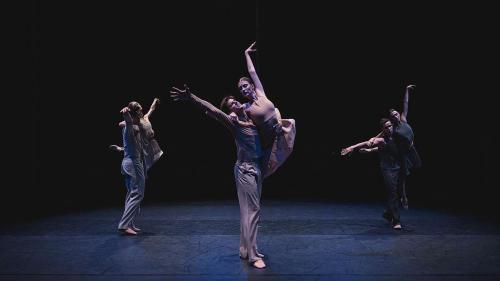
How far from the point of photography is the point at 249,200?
3803mm

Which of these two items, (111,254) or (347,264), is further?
(111,254)

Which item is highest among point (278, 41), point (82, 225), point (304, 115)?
point (278, 41)

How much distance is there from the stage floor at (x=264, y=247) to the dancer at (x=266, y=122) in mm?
938

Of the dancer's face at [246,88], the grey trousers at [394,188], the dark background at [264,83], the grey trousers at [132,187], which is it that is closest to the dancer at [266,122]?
the dancer's face at [246,88]

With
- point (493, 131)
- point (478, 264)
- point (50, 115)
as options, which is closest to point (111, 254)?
point (478, 264)

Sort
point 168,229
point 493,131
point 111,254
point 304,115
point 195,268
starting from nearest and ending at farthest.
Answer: point 195,268, point 111,254, point 168,229, point 493,131, point 304,115

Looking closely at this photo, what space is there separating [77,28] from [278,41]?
12.7 ft

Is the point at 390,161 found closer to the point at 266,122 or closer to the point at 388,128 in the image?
the point at 388,128

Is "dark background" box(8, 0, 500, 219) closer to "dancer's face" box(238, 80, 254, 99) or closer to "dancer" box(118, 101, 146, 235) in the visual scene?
"dancer" box(118, 101, 146, 235)

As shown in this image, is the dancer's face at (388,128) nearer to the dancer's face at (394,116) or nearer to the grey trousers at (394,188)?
the dancer's face at (394,116)

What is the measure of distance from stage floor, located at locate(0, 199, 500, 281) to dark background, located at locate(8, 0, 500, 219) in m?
2.02

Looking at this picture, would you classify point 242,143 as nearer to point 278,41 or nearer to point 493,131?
point 278,41

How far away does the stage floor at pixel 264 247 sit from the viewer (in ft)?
11.7

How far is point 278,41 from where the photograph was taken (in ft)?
28.8
